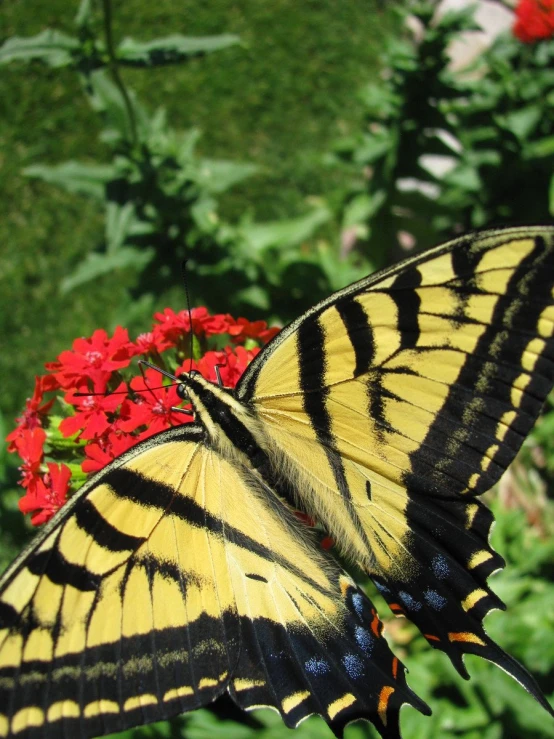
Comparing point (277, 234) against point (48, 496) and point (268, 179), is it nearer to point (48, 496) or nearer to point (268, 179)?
point (268, 179)

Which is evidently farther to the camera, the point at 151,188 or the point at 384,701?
the point at 151,188

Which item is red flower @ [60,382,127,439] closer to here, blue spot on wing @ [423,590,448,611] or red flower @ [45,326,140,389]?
red flower @ [45,326,140,389]

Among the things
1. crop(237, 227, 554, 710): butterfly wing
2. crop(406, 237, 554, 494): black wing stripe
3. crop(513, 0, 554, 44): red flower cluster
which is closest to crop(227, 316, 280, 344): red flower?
crop(237, 227, 554, 710): butterfly wing

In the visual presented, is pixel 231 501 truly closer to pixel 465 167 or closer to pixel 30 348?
pixel 465 167

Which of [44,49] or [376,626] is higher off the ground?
[44,49]

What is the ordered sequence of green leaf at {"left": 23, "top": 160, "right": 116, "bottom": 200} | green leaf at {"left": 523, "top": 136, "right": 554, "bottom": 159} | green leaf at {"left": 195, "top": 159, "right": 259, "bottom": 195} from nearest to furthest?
green leaf at {"left": 23, "top": 160, "right": 116, "bottom": 200}, green leaf at {"left": 195, "top": 159, "right": 259, "bottom": 195}, green leaf at {"left": 523, "top": 136, "right": 554, "bottom": 159}

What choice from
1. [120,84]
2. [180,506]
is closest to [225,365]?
[180,506]

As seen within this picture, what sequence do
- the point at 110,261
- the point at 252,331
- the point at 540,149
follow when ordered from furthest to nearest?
1. the point at 540,149
2. the point at 110,261
3. the point at 252,331

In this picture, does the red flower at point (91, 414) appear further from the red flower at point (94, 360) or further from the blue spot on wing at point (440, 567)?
the blue spot on wing at point (440, 567)
